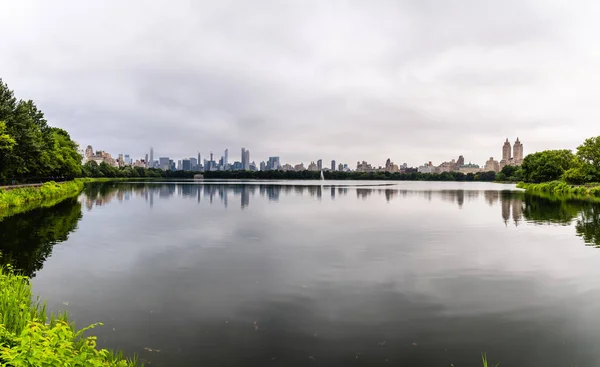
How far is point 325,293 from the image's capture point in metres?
13.9

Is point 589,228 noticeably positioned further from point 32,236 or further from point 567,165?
point 567,165

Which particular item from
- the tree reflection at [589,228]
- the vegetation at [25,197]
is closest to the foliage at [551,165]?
the tree reflection at [589,228]

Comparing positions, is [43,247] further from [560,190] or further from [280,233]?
[560,190]

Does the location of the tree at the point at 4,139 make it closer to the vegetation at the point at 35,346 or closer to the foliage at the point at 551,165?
the vegetation at the point at 35,346

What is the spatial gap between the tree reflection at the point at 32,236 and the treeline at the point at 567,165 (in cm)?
11080

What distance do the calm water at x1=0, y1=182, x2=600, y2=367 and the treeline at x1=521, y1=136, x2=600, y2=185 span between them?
83574 millimetres

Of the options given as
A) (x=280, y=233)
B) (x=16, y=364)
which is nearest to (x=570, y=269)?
(x=280, y=233)

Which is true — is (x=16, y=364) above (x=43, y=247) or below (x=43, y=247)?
above

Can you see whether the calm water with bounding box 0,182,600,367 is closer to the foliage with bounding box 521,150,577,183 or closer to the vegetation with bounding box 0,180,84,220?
the vegetation with bounding box 0,180,84,220

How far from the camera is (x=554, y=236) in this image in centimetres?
2770

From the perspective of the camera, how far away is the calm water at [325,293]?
947 centimetres

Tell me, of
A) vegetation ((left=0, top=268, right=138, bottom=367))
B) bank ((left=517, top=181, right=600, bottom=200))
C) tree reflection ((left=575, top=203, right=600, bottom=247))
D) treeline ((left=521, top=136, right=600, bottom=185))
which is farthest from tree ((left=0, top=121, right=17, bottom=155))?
treeline ((left=521, top=136, right=600, bottom=185))

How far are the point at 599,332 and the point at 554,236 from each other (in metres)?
19.9

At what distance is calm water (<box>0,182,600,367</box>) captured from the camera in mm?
9469
